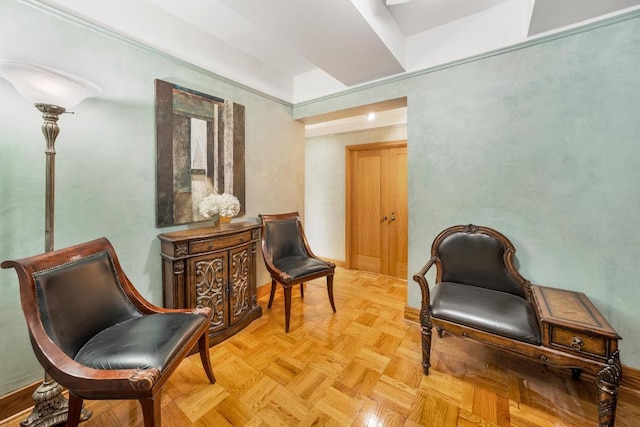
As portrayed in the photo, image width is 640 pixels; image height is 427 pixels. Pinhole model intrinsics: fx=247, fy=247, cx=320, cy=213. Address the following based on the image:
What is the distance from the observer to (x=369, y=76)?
2576 millimetres

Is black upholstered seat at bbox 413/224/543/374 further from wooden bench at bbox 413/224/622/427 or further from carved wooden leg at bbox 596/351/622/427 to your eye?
carved wooden leg at bbox 596/351/622/427

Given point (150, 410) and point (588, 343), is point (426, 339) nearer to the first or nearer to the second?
point (588, 343)

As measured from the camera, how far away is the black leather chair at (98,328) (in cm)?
106

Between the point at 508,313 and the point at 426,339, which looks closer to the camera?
the point at 508,313

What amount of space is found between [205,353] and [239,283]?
0.74m

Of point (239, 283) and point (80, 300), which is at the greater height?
point (80, 300)

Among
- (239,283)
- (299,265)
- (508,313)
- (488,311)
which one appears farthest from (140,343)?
(508,313)

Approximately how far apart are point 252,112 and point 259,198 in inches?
39.0

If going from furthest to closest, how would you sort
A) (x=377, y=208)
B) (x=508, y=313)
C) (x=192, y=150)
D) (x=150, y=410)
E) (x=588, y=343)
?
(x=377, y=208) → (x=192, y=150) → (x=508, y=313) → (x=588, y=343) → (x=150, y=410)

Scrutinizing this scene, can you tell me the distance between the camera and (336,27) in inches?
72.7

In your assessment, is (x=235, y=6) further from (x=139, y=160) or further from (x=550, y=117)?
(x=550, y=117)

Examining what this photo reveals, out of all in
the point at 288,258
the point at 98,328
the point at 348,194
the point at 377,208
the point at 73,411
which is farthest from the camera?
the point at 348,194

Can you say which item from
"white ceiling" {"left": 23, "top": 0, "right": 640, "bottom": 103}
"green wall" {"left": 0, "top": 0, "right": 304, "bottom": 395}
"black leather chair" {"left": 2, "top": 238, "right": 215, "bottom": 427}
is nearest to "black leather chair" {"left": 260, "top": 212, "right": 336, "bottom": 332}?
"black leather chair" {"left": 2, "top": 238, "right": 215, "bottom": 427}

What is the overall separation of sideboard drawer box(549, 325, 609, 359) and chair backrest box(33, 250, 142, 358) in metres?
2.50
